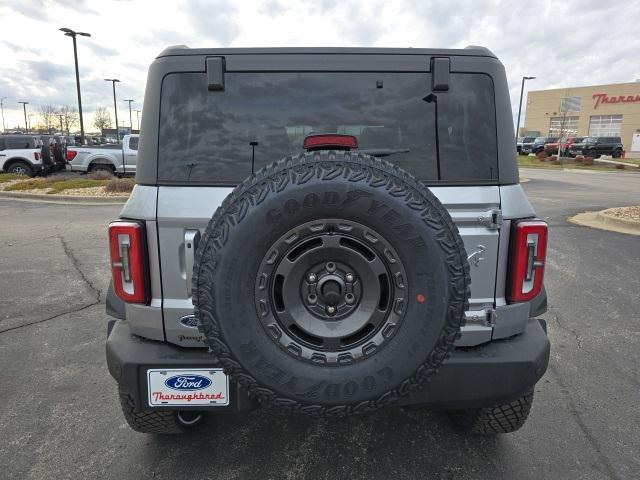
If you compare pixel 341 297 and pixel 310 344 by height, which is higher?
pixel 341 297

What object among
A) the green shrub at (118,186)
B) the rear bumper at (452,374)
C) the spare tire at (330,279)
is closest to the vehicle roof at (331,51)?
Answer: the spare tire at (330,279)

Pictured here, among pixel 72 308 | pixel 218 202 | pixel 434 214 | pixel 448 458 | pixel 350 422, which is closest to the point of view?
pixel 434 214

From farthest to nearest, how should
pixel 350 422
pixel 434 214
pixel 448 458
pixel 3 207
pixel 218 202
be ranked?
1. pixel 3 207
2. pixel 350 422
3. pixel 448 458
4. pixel 218 202
5. pixel 434 214

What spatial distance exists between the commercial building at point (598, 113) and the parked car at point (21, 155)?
2212 inches

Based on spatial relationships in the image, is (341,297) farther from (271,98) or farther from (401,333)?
(271,98)

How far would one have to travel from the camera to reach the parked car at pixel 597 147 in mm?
38125

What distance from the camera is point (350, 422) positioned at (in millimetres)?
2814

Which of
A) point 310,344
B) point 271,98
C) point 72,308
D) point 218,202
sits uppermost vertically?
point 271,98

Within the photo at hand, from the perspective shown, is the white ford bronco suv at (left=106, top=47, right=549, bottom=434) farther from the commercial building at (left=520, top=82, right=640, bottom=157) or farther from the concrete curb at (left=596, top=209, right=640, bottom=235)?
the commercial building at (left=520, top=82, right=640, bottom=157)

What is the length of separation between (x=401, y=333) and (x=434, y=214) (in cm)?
48

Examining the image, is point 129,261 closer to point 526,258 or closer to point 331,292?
point 331,292

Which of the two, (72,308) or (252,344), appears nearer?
(252,344)

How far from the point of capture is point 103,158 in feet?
58.7

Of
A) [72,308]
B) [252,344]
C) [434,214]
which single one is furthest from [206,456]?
[72,308]
